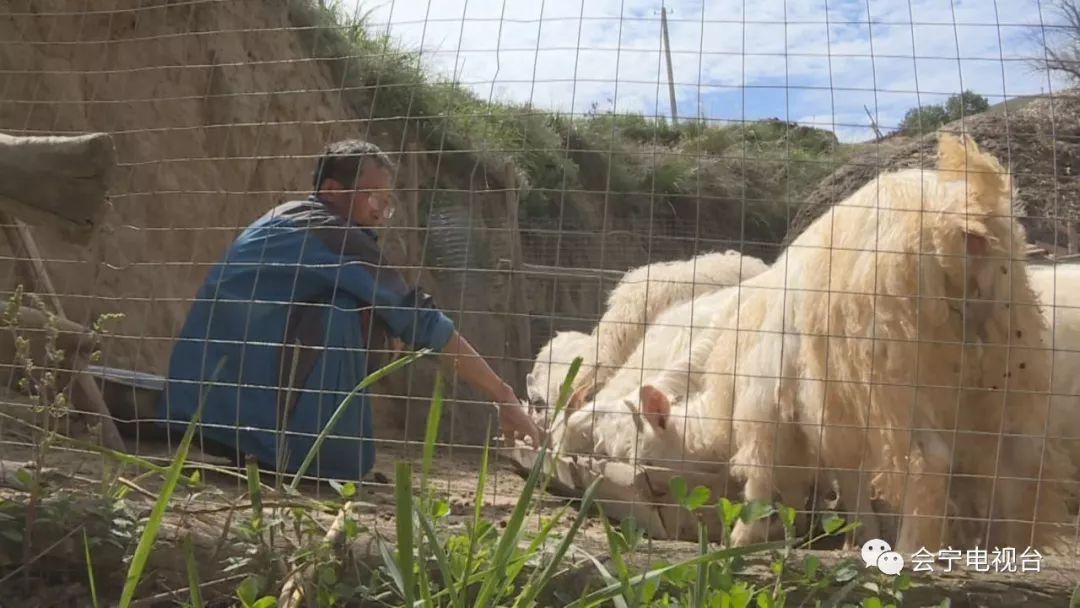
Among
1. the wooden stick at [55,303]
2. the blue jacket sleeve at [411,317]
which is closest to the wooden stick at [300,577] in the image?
the blue jacket sleeve at [411,317]

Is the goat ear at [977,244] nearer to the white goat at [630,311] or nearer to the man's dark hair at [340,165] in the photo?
the man's dark hair at [340,165]

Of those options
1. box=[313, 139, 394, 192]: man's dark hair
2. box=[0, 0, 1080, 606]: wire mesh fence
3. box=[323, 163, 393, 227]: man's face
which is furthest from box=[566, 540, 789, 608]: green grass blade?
box=[313, 139, 394, 192]: man's dark hair

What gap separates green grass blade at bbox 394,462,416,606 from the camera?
6.12ft

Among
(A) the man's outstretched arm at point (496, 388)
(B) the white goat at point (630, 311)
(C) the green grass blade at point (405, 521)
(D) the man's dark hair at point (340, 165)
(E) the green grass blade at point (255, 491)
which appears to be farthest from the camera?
(B) the white goat at point (630, 311)

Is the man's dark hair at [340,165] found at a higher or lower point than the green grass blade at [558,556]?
higher

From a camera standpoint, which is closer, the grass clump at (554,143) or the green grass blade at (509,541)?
the green grass blade at (509,541)

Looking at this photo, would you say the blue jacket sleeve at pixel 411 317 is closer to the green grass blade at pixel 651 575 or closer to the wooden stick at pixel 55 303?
the wooden stick at pixel 55 303

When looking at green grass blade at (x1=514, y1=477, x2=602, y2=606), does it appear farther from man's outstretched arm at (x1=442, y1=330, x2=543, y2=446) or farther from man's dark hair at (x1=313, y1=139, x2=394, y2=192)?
man's dark hair at (x1=313, y1=139, x2=394, y2=192)

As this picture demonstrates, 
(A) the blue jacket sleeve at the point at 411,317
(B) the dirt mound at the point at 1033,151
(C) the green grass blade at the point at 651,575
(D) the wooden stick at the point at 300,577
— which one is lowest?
(D) the wooden stick at the point at 300,577

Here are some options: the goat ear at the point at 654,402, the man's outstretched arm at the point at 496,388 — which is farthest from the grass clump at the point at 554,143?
the man's outstretched arm at the point at 496,388

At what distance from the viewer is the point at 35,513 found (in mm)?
2641

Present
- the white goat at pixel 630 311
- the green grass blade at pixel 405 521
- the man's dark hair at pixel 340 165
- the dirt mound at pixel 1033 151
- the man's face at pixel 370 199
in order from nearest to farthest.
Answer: the green grass blade at pixel 405 521 < the man's face at pixel 370 199 < the man's dark hair at pixel 340 165 < the dirt mound at pixel 1033 151 < the white goat at pixel 630 311

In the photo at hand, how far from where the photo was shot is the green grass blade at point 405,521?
6.12 feet

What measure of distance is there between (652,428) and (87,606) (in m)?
2.73
